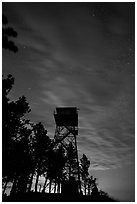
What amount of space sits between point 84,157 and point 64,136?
27.1 metres

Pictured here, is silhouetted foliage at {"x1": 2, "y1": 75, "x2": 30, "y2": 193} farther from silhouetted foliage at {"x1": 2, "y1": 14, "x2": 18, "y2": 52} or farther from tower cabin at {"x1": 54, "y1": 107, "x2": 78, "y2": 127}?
silhouetted foliage at {"x1": 2, "y1": 14, "x2": 18, "y2": 52}

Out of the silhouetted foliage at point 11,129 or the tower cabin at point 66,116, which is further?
the tower cabin at point 66,116

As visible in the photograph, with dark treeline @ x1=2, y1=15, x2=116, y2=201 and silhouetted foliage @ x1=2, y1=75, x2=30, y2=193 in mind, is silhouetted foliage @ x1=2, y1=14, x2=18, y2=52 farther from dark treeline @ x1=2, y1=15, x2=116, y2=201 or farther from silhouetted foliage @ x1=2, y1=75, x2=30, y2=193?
silhouetted foliage @ x1=2, y1=75, x2=30, y2=193

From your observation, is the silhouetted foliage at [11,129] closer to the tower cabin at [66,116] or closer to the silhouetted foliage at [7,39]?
the tower cabin at [66,116]

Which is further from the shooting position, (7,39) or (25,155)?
(25,155)

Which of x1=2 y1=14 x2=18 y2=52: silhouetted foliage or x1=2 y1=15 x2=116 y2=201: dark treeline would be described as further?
x1=2 y1=15 x2=116 y2=201: dark treeline

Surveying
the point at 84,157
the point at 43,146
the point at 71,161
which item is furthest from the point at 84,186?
the point at 43,146

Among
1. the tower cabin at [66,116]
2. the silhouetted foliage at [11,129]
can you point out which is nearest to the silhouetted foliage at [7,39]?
the silhouetted foliage at [11,129]

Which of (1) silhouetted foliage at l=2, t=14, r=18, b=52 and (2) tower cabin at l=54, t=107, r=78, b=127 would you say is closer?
(1) silhouetted foliage at l=2, t=14, r=18, b=52

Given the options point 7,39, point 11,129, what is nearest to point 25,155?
point 11,129

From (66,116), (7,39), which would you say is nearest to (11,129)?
(66,116)

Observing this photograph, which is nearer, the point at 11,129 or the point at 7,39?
the point at 7,39


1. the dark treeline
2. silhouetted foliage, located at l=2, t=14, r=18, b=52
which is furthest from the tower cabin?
silhouetted foliage, located at l=2, t=14, r=18, b=52

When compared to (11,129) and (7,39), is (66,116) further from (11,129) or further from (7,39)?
(7,39)
